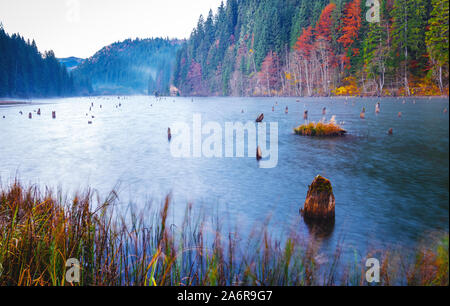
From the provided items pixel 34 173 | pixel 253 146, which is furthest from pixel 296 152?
pixel 34 173

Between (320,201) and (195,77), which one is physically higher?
(195,77)

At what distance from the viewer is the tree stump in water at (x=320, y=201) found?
6.48 m

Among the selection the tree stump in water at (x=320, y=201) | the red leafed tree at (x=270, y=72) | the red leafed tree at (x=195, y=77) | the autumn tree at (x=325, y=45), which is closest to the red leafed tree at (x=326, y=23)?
the autumn tree at (x=325, y=45)

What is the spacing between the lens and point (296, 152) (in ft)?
57.5

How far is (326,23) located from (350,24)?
12306 millimetres

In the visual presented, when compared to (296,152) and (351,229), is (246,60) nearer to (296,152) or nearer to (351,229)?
(296,152)

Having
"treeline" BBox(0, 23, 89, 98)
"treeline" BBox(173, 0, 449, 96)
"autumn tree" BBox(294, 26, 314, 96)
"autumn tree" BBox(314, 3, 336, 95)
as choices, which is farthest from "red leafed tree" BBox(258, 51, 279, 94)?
"treeline" BBox(0, 23, 89, 98)

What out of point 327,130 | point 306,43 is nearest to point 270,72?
point 306,43

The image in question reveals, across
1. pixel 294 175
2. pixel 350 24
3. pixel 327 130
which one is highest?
pixel 350 24

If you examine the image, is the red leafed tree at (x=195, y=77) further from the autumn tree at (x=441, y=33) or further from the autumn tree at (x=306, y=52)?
the autumn tree at (x=441, y=33)

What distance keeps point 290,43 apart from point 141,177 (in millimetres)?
81711

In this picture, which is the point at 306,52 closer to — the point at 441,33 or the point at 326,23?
the point at 326,23

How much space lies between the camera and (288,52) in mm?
87875

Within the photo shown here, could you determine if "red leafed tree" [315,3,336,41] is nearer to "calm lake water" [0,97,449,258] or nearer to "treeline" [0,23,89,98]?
"calm lake water" [0,97,449,258]
